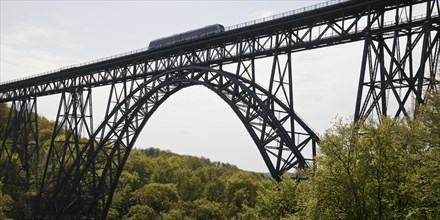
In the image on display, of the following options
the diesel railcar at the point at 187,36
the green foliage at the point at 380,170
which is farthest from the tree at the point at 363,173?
the diesel railcar at the point at 187,36

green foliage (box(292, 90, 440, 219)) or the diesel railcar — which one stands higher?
the diesel railcar

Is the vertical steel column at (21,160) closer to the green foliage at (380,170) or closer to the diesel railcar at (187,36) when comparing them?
the diesel railcar at (187,36)

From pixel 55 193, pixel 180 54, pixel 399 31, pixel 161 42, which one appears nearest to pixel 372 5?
pixel 399 31

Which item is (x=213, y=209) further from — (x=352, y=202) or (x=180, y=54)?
(x=352, y=202)

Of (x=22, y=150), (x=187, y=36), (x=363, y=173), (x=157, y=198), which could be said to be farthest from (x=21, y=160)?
(x=363, y=173)

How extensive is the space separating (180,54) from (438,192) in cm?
2014

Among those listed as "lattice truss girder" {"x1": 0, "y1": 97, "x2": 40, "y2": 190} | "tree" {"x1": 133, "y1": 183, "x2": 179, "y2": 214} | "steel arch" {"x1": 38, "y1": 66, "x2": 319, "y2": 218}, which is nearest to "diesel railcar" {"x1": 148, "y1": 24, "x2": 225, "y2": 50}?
"steel arch" {"x1": 38, "y1": 66, "x2": 319, "y2": 218}

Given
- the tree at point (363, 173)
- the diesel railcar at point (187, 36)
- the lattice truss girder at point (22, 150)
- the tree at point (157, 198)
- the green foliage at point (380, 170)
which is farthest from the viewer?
the tree at point (157, 198)

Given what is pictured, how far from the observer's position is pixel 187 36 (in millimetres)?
29625

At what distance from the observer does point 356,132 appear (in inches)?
613

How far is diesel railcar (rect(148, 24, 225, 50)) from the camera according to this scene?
90.3ft

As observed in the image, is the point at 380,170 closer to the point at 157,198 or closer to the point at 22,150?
the point at 157,198

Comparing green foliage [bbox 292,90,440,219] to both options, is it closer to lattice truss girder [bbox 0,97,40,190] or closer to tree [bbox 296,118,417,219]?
tree [bbox 296,118,417,219]

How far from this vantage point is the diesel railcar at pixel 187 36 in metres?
27.5
